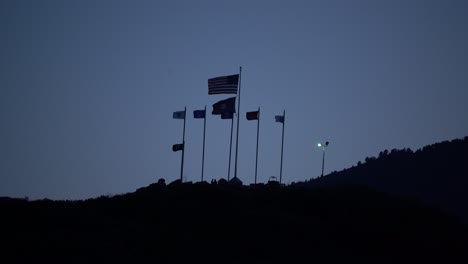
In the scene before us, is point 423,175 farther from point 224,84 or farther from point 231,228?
point 231,228

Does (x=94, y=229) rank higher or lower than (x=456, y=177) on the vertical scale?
lower

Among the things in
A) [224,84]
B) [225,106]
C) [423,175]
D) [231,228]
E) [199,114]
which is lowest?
[231,228]

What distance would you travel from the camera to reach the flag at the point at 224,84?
46.2 m

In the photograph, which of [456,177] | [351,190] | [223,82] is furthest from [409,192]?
[223,82]

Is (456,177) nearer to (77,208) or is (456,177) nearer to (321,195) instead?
(321,195)

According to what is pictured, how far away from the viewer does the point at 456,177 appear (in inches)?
3521

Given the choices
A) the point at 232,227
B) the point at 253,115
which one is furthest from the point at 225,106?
the point at 232,227

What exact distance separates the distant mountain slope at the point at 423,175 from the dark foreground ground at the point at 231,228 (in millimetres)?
38353

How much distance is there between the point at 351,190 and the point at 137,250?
20.8 meters

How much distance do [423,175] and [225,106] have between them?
54603mm

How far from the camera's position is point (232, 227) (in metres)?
36.0

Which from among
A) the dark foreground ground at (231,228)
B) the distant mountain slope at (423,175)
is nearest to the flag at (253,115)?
the dark foreground ground at (231,228)

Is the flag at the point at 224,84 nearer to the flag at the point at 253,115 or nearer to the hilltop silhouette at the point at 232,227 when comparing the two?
the flag at the point at 253,115

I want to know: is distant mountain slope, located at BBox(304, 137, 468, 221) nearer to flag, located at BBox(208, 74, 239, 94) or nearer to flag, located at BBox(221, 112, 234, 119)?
flag, located at BBox(221, 112, 234, 119)
